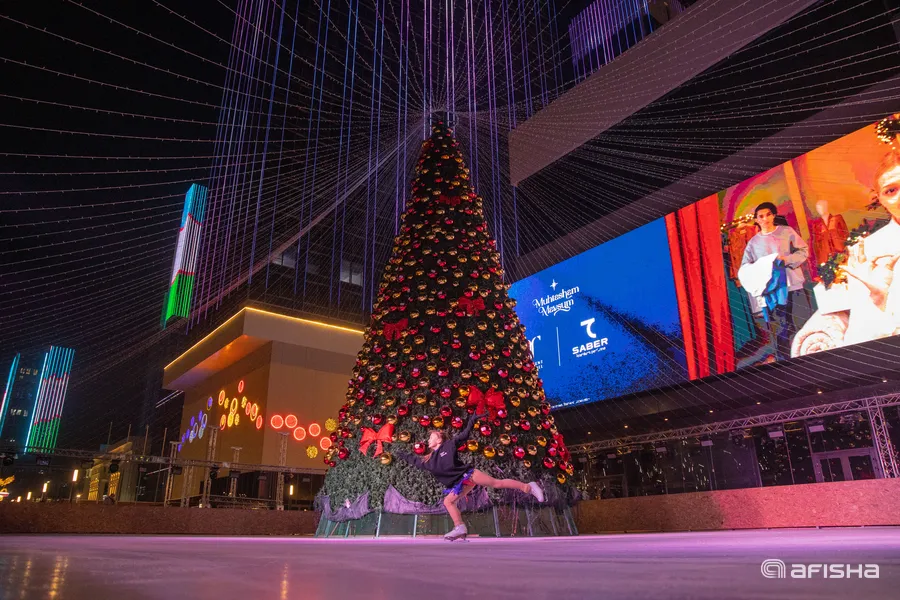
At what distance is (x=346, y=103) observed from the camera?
461 inches

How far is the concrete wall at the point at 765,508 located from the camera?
7.40 m

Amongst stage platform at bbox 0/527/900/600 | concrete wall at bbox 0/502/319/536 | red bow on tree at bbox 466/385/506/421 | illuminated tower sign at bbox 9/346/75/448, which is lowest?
concrete wall at bbox 0/502/319/536

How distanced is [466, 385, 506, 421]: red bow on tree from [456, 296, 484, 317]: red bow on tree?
3.65ft

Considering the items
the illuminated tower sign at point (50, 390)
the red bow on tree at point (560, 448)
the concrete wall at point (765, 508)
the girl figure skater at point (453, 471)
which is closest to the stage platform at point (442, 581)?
the girl figure skater at point (453, 471)

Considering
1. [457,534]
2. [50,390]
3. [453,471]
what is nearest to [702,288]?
[453,471]

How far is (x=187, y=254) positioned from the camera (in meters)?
18.8

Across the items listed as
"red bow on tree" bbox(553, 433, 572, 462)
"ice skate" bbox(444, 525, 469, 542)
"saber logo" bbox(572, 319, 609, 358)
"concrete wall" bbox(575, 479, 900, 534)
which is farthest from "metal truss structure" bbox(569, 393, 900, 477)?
"ice skate" bbox(444, 525, 469, 542)

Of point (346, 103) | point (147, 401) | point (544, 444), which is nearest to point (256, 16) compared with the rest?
point (346, 103)

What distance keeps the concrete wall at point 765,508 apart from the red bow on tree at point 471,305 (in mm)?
3447

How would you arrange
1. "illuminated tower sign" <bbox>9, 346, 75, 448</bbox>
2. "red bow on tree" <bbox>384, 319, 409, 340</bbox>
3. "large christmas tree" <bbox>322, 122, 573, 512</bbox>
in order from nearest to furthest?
1. "large christmas tree" <bbox>322, 122, 573, 512</bbox>
2. "red bow on tree" <bbox>384, 319, 409, 340</bbox>
3. "illuminated tower sign" <bbox>9, 346, 75, 448</bbox>

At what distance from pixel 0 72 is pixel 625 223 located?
15.2 metres

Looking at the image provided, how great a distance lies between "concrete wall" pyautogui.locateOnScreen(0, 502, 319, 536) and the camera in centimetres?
917

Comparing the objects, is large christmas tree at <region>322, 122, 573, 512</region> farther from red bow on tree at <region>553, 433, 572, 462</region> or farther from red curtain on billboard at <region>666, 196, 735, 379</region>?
red curtain on billboard at <region>666, 196, 735, 379</region>

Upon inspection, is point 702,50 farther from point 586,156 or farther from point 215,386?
point 215,386
